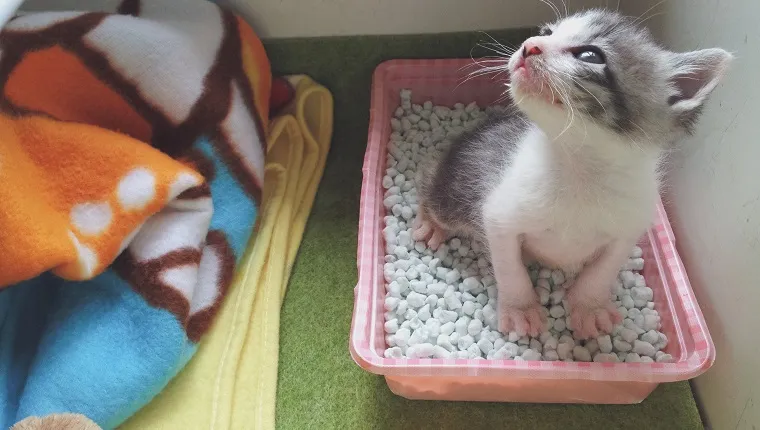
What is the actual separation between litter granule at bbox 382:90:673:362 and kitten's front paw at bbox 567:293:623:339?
0.02 m

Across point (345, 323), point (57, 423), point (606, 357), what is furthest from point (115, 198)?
point (606, 357)

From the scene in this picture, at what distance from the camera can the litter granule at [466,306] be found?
125 cm

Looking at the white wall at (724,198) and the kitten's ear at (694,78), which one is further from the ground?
the kitten's ear at (694,78)

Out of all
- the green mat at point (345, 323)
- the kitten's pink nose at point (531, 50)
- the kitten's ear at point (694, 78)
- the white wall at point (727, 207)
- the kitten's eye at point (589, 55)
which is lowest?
the green mat at point (345, 323)

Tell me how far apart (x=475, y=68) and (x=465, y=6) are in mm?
154

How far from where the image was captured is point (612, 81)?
0.91 m

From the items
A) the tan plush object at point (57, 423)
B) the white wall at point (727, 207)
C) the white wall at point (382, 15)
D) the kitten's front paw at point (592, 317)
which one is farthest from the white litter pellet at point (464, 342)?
the white wall at point (382, 15)

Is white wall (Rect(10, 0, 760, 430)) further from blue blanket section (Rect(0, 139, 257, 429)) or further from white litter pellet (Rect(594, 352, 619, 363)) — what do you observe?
blue blanket section (Rect(0, 139, 257, 429))

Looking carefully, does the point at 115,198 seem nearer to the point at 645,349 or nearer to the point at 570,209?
the point at 570,209

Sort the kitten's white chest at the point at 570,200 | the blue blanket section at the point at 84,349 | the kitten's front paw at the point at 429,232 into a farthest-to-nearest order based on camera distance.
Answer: the kitten's front paw at the point at 429,232, the blue blanket section at the point at 84,349, the kitten's white chest at the point at 570,200

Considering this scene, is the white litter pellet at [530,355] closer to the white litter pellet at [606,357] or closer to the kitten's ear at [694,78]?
the white litter pellet at [606,357]

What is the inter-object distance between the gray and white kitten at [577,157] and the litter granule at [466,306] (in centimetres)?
4

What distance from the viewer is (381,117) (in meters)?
1.60

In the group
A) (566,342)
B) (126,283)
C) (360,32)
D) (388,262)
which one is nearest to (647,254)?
(566,342)
